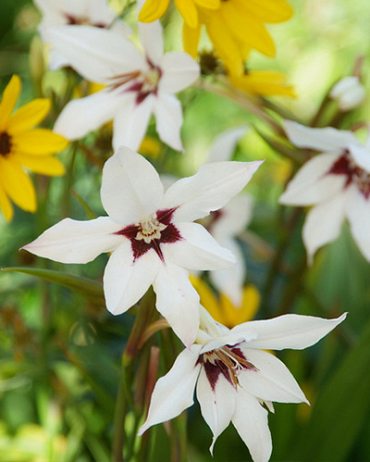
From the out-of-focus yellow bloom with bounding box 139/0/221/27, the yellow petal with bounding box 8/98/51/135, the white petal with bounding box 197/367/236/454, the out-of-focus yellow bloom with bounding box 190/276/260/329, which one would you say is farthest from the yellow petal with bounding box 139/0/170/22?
the out-of-focus yellow bloom with bounding box 190/276/260/329

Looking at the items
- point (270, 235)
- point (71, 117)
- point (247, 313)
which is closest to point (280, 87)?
point (71, 117)

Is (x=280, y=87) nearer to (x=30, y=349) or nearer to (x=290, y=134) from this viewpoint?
(x=290, y=134)

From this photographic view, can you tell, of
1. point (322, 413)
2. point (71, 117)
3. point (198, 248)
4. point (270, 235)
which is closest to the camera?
point (198, 248)

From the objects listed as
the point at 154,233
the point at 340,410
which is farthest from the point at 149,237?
the point at 340,410

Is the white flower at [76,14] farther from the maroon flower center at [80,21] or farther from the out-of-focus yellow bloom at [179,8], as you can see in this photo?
the out-of-focus yellow bloom at [179,8]

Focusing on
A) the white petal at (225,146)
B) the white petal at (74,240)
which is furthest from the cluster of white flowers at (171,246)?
the white petal at (225,146)

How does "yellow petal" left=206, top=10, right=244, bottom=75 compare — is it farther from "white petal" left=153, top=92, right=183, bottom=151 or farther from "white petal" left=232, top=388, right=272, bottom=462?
"white petal" left=232, top=388, right=272, bottom=462

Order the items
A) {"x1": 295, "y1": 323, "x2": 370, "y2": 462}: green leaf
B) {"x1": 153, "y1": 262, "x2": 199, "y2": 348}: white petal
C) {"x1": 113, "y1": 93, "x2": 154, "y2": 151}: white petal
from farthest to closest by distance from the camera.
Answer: {"x1": 295, "y1": 323, "x2": 370, "y2": 462}: green leaf → {"x1": 113, "y1": 93, "x2": 154, "y2": 151}: white petal → {"x1": 153, "y1": 262, "x2": 199, "y2": 348}: white petal
